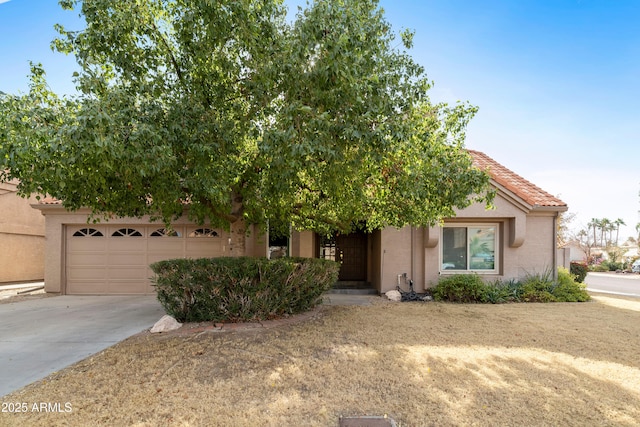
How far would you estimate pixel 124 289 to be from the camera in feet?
39.7

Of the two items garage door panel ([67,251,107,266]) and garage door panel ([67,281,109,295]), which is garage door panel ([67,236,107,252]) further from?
garage door panel ([67,281,109,295])

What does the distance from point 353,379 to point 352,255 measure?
10.3m

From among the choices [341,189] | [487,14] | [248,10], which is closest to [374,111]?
[341,189]

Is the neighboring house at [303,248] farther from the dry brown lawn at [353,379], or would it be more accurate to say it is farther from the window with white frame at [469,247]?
the dry brown lawn at [353,379]

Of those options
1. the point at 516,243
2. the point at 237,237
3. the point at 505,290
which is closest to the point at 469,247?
the point at 516,243

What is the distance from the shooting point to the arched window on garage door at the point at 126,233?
12188 millimetres

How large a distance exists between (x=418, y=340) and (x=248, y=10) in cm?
617

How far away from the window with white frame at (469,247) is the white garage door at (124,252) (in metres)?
7.74

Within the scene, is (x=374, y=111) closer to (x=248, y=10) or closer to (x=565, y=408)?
A: (x=248, y=10)

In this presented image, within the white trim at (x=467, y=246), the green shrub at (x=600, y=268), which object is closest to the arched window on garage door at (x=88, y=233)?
the white trim at (x=467, y=246)

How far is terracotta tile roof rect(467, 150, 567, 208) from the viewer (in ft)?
37.0

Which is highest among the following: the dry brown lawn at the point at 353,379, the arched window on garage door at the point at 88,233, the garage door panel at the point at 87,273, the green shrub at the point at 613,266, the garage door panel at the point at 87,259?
the arched window on garage door at the point at 88,233

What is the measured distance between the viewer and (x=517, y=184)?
13031mm

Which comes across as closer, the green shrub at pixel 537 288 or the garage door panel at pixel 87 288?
the green shrub at pixel 537 288
